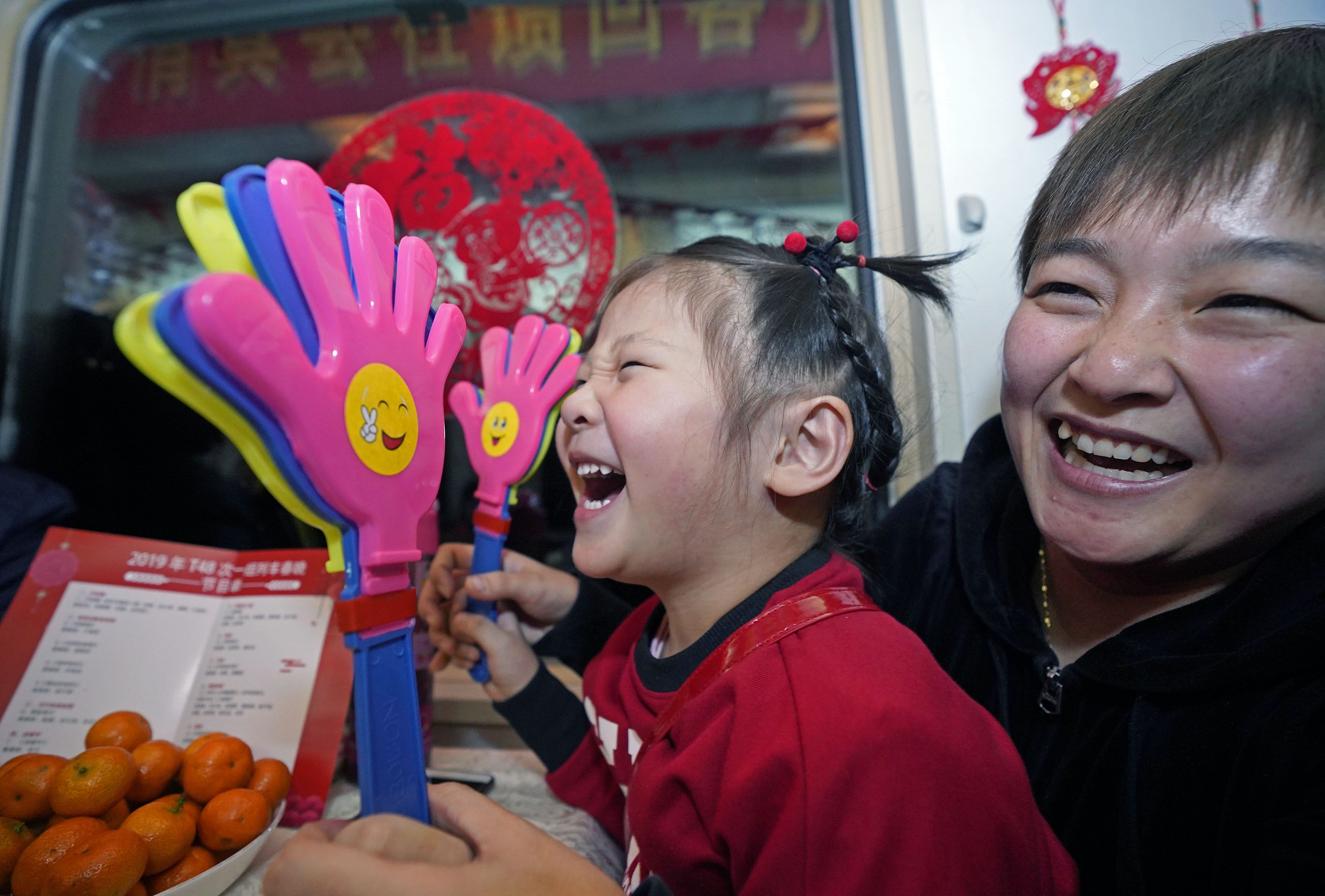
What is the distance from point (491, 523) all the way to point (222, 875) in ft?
1.70

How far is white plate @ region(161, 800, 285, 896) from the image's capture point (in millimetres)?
733

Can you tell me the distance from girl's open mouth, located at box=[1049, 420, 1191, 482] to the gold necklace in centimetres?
23

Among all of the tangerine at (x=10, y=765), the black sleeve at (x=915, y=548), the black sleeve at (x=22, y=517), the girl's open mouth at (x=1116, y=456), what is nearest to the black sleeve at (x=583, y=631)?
the black sleeve at (x=915, y=548)

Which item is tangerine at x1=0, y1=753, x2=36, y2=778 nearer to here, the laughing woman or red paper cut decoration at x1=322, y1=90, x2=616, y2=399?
the laughing woman

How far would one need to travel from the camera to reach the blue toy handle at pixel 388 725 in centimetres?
63

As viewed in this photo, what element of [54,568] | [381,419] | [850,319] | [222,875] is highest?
[850,319]

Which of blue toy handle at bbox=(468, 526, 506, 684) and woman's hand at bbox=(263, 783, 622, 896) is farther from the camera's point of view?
blue toy handle at bbox=(468, 526, 506, 684)

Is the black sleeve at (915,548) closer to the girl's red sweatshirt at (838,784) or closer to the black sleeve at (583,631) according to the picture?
the girl's red sweatshirt at (838,784)

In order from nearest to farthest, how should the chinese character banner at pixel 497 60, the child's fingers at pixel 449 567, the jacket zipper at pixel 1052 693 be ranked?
the jacket zipper at pixel 1052 693
the child's fingers at pixel 449 567
the chinese character banner at pixel 497 60

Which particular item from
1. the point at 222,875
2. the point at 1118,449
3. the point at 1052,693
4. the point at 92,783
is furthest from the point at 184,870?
the point at 1118,449

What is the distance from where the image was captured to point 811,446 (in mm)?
906

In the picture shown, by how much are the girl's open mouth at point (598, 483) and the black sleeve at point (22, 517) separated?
44.9 inches

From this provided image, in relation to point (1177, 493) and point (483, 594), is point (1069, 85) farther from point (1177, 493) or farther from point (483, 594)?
point (483, 594)

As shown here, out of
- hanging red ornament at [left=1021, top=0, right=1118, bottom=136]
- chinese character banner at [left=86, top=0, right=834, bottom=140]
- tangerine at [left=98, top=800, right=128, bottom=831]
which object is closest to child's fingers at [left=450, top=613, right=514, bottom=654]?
tangerine at [left=98, top=800, right=128, bottom=831]
